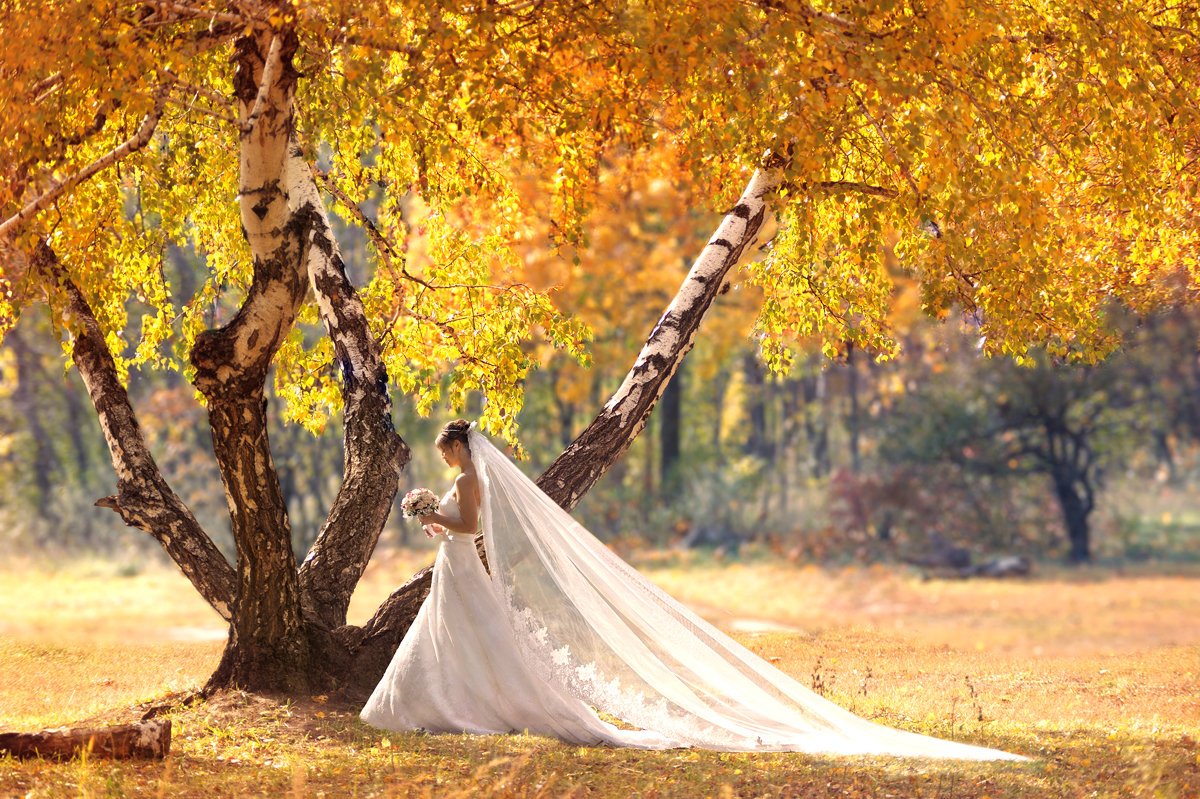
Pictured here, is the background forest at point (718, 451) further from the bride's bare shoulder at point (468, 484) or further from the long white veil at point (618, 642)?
the long white veil at point (618, 642)

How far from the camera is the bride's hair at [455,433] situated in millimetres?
8955

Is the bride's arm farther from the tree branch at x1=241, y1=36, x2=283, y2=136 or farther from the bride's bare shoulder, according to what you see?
the tree branch at x1=241, y1=36, x2=283, y2=136

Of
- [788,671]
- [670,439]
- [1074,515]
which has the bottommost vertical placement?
[788,671]

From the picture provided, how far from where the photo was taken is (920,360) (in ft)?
86.2

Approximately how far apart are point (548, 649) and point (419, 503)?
1.30 meters

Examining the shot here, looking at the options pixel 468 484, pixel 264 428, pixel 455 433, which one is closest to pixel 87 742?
pixel 264 428

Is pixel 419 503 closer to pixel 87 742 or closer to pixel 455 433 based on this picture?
→ pixel 455 433

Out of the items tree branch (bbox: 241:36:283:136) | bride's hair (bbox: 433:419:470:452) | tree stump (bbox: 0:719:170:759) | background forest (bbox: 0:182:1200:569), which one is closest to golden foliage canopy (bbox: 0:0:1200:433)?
tree branch (bbox: 241:36:283:136)

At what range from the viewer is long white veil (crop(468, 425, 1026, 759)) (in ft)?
27.9

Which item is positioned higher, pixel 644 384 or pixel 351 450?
pixel 644 384

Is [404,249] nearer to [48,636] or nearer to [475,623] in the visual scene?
[475,623]

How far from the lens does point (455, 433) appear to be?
8984 millimetres

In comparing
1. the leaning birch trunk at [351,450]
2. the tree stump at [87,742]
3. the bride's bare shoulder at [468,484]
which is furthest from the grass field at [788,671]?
the bride's bare shoulder at [468,484]

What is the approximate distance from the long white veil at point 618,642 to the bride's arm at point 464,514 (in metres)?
0.09
